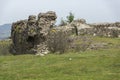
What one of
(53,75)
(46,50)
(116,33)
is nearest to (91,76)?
(53,75)

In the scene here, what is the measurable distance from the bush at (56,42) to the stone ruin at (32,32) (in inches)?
47.6

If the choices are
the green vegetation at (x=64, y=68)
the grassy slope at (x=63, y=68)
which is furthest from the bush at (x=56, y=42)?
the green vegetation at (x=64, y=68)

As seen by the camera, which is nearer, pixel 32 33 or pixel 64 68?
pixel 64 68

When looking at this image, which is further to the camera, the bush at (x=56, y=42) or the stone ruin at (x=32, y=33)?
the bush at (x=56, y=42)

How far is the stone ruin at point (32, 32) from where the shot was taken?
4309cm

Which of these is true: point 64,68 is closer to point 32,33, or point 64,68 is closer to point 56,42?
point 56,42

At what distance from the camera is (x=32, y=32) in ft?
147

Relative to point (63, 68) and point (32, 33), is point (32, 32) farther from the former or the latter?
point (63, 68)

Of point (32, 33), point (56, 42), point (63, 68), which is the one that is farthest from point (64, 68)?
point (32, 33)

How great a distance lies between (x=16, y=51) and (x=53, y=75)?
73.5ft

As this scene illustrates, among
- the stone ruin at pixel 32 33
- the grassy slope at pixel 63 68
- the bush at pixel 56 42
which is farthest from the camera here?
the bush at pixel 56 42

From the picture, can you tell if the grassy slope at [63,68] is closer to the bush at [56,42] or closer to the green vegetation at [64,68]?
the green vegetation at [64,68]

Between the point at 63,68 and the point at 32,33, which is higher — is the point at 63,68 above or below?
below

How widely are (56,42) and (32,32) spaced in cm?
275
